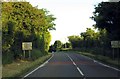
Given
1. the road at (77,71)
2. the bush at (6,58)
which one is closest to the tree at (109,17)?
the road at (77,71)

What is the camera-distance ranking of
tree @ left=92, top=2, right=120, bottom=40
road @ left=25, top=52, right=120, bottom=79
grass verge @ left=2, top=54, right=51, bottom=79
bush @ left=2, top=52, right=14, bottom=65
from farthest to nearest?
tree @ left=92, top=2, right=120, bottom=40 < bush @ left=2, top=52, right=14, bottom=65 < road @ left=25, top=52, right=120, bottom=79 < grass verge @ left=2, top=54, right=51, bottom=79

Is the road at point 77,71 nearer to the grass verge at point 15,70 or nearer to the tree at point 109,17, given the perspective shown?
the grass verge at point 15,70

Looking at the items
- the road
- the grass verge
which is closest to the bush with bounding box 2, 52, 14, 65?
the grass verge

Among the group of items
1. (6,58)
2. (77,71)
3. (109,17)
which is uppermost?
(109,17)

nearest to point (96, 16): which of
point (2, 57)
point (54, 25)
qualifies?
point (2, 57)

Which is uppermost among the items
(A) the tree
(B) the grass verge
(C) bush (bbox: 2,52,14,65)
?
(A) the tree

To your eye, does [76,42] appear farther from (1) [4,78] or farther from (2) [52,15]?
(1) [4,78]

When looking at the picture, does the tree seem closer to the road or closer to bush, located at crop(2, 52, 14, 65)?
the road

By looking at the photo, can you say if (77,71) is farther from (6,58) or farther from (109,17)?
(109,17)

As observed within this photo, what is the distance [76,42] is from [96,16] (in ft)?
407

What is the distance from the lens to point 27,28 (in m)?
56.0

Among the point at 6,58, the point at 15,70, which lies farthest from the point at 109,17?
the point at 15,70

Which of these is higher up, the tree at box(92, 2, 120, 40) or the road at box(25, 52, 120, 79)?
the tree at box(92, 2, 120, 40)

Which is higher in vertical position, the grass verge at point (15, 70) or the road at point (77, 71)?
the grass verge at point (15, 70)
